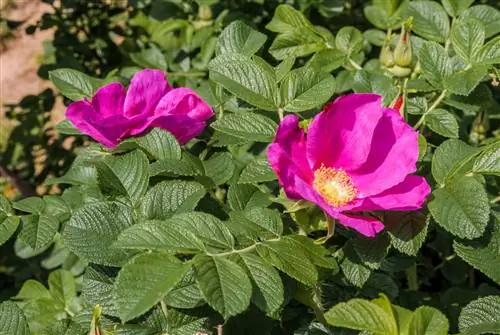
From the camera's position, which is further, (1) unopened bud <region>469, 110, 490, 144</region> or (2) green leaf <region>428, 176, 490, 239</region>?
(1) unopened bud <region>469, 110, 490, 144</region>

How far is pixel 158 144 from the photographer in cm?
128

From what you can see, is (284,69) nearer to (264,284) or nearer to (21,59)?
(264,284)

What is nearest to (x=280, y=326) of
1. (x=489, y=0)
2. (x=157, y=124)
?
(x=157, y=124)

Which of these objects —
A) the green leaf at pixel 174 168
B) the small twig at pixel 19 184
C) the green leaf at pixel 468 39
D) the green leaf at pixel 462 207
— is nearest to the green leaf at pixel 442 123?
the green leaf at pixel 468 39

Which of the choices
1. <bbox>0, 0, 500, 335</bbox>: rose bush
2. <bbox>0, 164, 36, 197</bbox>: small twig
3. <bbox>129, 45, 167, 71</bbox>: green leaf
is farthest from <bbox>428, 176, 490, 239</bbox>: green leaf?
<bbox>0, 164, 36, 197</bbox>: small twig

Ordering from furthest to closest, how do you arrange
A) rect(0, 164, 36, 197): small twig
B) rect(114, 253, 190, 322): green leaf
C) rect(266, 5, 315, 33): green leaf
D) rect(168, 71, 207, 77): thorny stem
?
rect(0, 164, 36, 197): small twig → rect(168, 71, 207, 77): thorny stem → rect(266, 5, 315, 33): green leaf → rect(114, 253, 190, 322): green leaf

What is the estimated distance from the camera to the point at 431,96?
5.09 ft

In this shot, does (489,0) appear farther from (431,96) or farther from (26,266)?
(26,266)

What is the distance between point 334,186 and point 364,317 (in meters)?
0.27

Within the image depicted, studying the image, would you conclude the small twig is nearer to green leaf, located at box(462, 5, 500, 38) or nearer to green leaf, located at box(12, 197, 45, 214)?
green leaf, located at box(12, 197, 45, 214)

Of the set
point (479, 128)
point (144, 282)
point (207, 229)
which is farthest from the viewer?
point (479, 128)

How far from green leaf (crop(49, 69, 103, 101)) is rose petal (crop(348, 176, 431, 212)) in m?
0.67

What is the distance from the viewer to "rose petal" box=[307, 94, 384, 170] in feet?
3.88

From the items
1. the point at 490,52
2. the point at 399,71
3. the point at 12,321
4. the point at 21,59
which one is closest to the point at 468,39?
the point at 490,52
